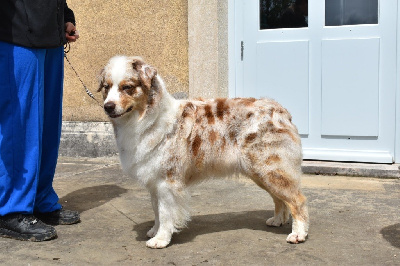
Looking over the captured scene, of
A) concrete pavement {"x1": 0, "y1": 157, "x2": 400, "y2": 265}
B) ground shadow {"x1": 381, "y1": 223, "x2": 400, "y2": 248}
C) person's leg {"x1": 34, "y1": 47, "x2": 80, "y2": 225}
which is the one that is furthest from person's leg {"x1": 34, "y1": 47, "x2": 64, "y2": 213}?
ground shadow {"x1": 381, "y1": 223, "x2": 400, "y2": 248}

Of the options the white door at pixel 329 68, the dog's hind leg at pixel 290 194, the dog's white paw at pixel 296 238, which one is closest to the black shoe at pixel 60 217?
the dog's hind leg at pixel 290 194

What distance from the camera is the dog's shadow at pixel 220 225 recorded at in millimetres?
3613

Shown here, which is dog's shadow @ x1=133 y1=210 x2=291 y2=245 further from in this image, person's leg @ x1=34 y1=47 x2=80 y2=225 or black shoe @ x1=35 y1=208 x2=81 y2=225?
person's leg @ x1=34 y1=47 x2=80 y2=225

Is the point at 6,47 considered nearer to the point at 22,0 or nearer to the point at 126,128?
the point at 22,0

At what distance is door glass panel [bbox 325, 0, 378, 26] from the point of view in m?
5.41

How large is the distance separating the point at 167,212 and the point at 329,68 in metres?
2.92

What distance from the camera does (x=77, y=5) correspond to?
6449 mm

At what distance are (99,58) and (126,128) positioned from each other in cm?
325

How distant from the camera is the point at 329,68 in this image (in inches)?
219

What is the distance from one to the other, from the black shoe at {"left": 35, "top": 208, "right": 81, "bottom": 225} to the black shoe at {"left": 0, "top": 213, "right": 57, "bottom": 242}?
0.81 ft

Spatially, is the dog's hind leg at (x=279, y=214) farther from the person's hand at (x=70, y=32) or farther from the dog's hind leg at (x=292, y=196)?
the person's hand at (x=70, y=32)

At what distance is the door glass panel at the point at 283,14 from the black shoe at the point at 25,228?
3369 mm

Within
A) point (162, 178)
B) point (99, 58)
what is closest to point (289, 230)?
point (162, 178)

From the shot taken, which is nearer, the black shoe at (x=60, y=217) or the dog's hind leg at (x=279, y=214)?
the dog's hind leg at (x=279, y=214)
